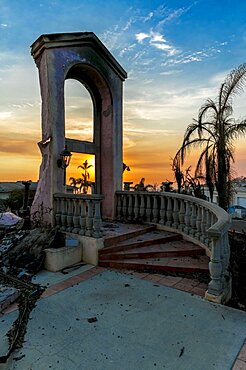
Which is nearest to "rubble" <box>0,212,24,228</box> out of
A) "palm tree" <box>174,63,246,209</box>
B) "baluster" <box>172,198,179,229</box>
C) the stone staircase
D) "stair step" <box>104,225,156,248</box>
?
"stair step" <box>104,225,156,248</box>

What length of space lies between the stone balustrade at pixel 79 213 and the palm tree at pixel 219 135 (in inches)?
188

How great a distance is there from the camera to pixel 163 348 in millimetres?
2574

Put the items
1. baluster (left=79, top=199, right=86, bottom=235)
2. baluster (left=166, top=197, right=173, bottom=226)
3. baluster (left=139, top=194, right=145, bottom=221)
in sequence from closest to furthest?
baluster (left=79, top=199, right=86, bottom=235) < baluster (left=166, top=197, right=173, bottom=226) < baluster (left=139, top=194, right=145, bottom=221)

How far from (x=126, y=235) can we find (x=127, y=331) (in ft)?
10.2

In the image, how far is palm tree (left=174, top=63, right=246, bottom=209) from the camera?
7941 mm

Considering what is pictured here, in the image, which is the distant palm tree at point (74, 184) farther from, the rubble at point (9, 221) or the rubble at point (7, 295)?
the rubble at point (7, 295)

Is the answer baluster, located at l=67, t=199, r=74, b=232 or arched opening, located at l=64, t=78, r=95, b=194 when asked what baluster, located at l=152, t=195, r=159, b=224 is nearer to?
arched opening, located at l=64, t=78, r=95, b=194

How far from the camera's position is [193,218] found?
5977 millimetres

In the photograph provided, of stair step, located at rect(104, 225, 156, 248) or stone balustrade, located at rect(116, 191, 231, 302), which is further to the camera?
stair step, located at rect(104, 225, 156, 248)

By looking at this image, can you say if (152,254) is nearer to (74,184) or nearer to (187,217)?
(187,217)

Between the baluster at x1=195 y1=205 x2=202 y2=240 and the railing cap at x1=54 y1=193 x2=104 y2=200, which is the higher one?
the railing cap at x1=54 y1=193 x2=104 y2=200

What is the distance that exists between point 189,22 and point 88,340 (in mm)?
8832

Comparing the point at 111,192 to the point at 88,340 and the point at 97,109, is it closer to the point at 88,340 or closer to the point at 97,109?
the point at 97,109

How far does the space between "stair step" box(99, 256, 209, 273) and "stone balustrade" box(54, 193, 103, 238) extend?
0.71 metres
